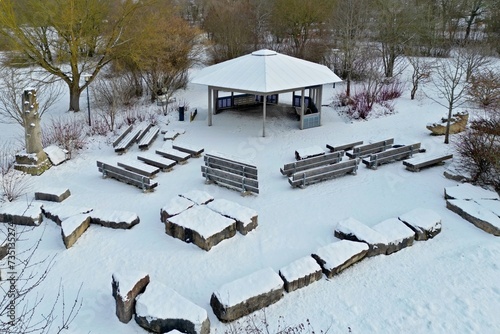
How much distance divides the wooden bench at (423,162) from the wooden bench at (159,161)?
7729 mm

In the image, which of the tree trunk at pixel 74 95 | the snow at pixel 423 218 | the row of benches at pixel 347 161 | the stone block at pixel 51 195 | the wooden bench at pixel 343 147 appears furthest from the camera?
the tree trunk at pixel 74 95

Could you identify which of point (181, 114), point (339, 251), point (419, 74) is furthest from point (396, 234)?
point (419, 74)

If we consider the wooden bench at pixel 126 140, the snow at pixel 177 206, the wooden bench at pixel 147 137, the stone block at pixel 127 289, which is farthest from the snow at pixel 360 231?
the wooden bench at pixel 126 140

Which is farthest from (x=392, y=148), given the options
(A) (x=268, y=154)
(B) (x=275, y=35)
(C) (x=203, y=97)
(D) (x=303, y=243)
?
(B) (x=275, y=35)

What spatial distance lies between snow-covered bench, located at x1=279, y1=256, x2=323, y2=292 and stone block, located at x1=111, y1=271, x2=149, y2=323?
263 centimetres

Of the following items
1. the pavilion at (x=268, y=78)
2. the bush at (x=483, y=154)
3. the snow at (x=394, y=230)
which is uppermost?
the pavilion at (x=268, y=78)

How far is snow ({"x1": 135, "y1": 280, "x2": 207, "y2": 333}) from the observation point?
Answer: 6.71m

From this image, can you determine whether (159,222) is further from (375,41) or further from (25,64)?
(375,41)

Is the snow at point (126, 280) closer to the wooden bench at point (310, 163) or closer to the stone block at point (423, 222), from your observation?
the stone block at point (423, 222)

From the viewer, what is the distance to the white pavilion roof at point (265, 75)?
53.6ft

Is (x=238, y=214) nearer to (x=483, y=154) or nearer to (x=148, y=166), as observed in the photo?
(x=148, y=166)

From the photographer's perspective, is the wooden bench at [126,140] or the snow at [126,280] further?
the wooden bench at [126,140]

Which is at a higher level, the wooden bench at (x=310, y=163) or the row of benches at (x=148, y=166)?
the wooden bench at (x=310, y=163)

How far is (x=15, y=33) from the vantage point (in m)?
19.2
